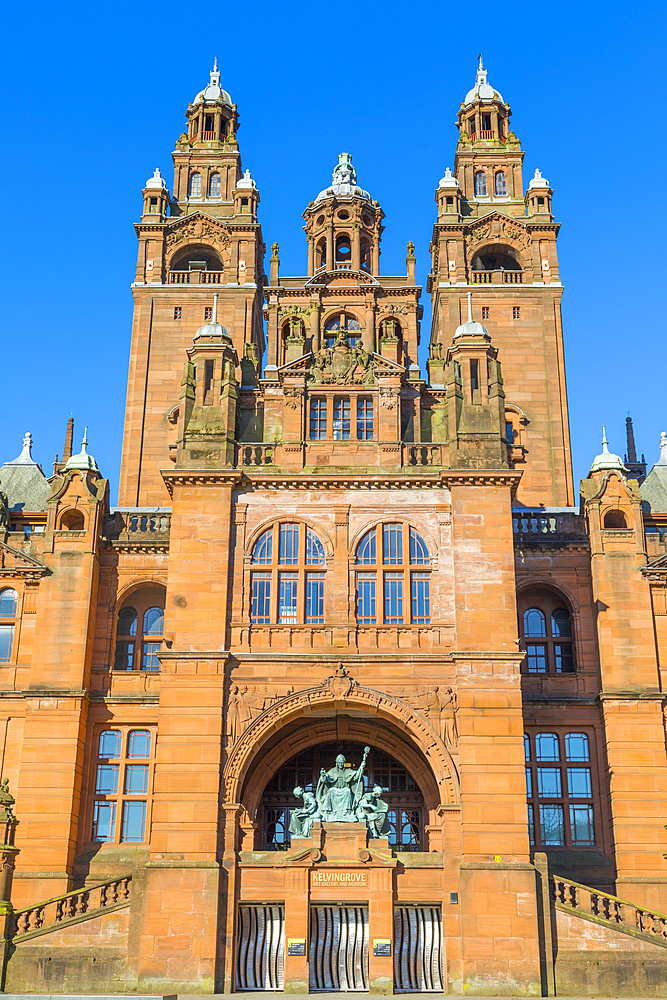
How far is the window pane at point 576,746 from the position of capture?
4122cm

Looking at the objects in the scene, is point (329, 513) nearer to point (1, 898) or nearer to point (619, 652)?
point (619, 652)

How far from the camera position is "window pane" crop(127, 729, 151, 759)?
40.8 metres

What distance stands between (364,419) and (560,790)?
13959 mm

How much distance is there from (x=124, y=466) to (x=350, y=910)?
22952 mm

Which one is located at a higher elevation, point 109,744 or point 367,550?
point 367,550

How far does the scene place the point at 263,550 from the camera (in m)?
37.6

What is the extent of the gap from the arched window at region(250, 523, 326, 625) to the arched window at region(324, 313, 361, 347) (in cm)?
1844

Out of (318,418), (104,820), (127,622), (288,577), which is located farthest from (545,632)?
(104,820)

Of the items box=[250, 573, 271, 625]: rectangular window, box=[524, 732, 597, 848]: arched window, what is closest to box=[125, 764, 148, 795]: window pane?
box=[250, 573, 271, 625]: rectangular window

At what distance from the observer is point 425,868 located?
3409cm

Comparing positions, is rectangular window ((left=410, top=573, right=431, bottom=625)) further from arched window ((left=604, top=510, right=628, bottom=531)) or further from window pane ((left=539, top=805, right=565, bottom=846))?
arched window ((left=604, top=510, right=628, bottom=531))

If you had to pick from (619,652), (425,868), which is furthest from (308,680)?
(619,652)

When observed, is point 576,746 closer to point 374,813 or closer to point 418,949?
point 374,813

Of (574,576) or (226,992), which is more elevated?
(574,576)
